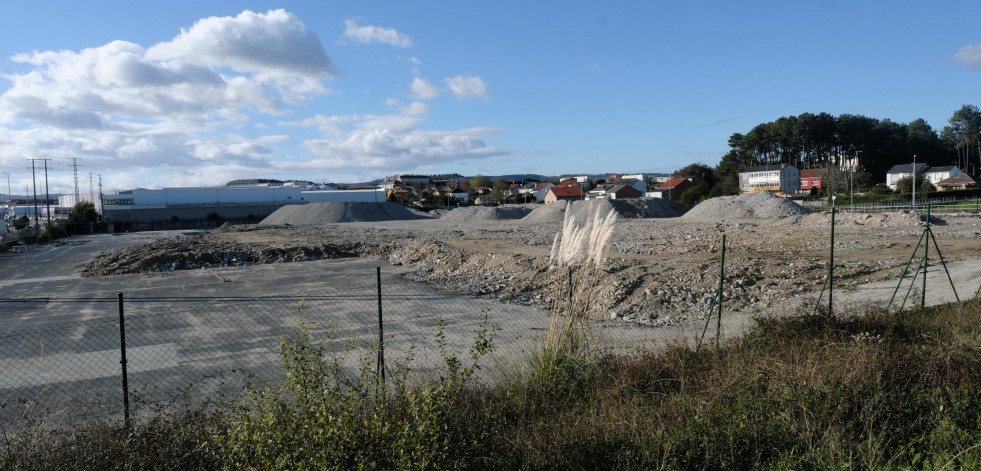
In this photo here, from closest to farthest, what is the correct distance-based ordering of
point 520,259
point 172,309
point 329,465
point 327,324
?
1. point 329,465
2. point 327,324
3. point 172,309
4. point 520,259

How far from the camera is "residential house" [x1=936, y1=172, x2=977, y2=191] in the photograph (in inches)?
3661

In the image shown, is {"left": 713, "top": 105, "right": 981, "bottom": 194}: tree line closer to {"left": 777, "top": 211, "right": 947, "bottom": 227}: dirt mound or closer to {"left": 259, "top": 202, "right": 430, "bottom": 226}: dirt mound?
{"left": 259, "top": 202, "right": 430, "bottom": 226}: dirt mound

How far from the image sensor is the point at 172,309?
16.1 metres

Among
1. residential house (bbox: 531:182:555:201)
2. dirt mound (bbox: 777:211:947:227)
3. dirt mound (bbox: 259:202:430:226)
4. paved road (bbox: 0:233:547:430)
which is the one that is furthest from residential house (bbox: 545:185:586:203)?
paved road (bbox: 0:233:547:430)

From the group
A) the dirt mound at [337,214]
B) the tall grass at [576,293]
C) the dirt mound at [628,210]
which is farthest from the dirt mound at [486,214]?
the tall grass at [576,293]

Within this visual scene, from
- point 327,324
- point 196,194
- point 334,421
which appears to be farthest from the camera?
point 196,194

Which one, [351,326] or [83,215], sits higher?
[83,215]

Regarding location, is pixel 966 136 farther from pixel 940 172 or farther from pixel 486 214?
pixel 486 214

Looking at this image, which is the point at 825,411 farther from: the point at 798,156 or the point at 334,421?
the point at 798,156

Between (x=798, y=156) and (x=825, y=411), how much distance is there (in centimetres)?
13008

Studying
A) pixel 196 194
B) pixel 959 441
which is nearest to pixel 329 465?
pixel 959 441

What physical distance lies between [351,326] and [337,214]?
207 ft

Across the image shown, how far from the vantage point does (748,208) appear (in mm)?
57562

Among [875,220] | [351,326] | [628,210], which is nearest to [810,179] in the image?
[628,210]
